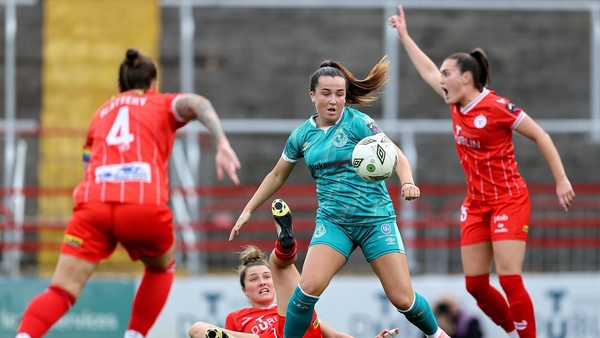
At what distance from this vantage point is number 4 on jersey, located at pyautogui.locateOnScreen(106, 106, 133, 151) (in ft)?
18.5

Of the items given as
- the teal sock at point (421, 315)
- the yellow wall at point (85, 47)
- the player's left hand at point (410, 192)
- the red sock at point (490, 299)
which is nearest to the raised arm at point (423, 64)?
the red sock at point (490, 299)

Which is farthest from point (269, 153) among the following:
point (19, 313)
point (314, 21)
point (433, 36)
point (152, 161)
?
point (152, 161)

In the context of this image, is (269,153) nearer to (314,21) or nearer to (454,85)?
(314,21)

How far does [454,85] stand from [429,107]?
611cm

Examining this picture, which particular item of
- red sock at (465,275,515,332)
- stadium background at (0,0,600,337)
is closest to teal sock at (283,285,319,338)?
red sock at (465,275,515,332)

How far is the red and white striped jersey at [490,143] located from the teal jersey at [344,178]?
1.17 m

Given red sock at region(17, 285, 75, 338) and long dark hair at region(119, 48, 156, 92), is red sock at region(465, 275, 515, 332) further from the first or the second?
red sock at region(17, 285, 75, 338)

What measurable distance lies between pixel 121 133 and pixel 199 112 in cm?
52

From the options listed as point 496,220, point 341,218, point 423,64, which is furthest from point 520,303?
point 423,64

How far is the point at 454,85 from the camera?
6.65m

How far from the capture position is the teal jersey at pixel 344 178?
5.64m

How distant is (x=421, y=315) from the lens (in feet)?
18.5

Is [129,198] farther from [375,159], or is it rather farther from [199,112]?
[375,159]

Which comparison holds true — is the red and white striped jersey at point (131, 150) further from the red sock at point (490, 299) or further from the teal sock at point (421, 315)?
the red sock at point (490, 299)
